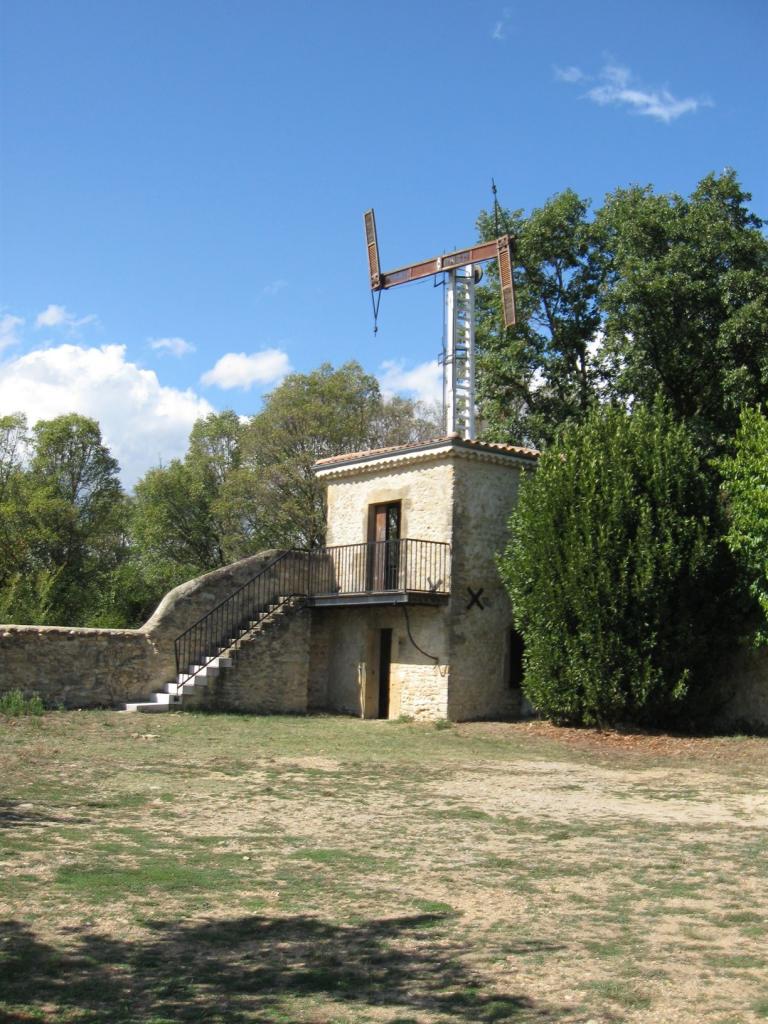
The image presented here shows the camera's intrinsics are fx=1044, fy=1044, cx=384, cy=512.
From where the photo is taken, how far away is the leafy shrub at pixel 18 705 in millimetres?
16875

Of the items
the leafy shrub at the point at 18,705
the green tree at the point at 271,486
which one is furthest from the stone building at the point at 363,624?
the green tree at the point at 271,486

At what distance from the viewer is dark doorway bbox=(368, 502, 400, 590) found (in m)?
21.2

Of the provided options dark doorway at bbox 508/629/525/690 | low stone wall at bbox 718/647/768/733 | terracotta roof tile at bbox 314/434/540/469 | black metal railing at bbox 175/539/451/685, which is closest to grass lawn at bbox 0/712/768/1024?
low stone wall at bbox 718/647/768/733

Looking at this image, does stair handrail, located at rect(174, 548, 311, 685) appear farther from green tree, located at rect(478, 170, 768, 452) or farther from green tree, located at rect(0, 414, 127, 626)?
green tree, located at rect(0, 414, 127, 626)

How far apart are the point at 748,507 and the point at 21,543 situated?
23.9 m

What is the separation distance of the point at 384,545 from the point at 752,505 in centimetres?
762

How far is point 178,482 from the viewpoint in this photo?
39719mm

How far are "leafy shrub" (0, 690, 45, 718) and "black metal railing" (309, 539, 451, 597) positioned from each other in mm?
6169

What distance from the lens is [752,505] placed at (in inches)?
656

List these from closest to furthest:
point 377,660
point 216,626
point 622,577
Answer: point 622,577
point 216,626
point 377,660

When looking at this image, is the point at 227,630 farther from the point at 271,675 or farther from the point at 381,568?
the point at 381,568

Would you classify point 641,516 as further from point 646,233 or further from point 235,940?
point 235,940

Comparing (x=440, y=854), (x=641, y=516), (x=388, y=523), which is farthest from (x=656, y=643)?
(x=440, y=854)

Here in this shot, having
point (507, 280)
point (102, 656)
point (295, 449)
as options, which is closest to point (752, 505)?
point (507, 280)
